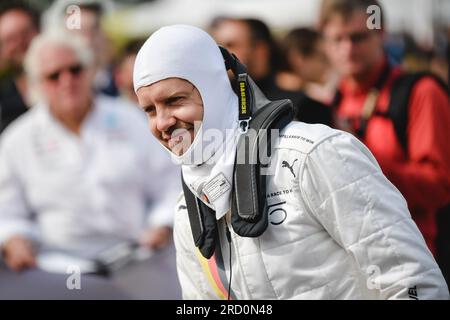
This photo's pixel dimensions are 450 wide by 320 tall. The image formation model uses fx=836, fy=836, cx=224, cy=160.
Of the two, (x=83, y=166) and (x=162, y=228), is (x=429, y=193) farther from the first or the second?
(x=83, y=166)

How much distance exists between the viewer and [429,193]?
3414mm

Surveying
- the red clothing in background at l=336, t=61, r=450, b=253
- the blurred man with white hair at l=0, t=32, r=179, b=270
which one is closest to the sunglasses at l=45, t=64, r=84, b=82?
the blurred man with white hair at l=0, t=32, r=179, b=270

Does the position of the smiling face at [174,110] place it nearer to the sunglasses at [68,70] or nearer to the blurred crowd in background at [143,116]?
the blurred crowd in background at [143,116]

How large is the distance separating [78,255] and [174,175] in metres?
0.72

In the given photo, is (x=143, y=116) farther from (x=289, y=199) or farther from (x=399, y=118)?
(x=289, y=199)

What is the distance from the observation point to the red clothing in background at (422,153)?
3389 mm

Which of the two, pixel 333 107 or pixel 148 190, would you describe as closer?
pixel 333 107

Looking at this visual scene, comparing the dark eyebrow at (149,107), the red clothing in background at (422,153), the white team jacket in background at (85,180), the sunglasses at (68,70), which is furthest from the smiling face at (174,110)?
the sunglasses at (68,70)

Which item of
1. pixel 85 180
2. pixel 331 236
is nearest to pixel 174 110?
pixel 331 236
